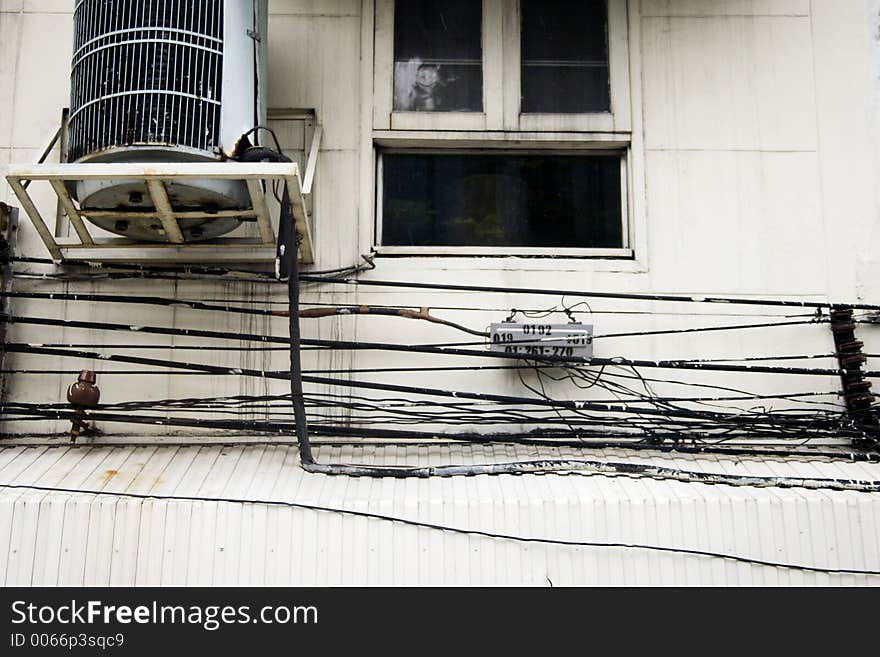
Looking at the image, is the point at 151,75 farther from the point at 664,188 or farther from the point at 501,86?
the point at 664,188

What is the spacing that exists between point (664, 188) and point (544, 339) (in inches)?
62.7

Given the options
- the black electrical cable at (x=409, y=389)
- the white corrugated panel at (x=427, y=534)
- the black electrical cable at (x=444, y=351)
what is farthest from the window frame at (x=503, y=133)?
the white corrugated panel at (x=427, y=534)

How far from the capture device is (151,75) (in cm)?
513

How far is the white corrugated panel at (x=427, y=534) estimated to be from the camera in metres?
4.64

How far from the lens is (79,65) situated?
211 inches

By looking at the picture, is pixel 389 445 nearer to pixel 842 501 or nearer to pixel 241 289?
pixel 241 289

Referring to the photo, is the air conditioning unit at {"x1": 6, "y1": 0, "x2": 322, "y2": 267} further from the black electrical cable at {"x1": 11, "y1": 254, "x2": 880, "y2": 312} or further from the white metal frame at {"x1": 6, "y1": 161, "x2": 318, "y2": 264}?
the black electrical cable at {"x1": 11, "y1": 254, "x2": 880, "y2": 312}

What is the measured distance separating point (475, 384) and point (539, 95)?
234cm

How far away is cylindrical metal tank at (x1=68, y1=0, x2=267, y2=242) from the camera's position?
5070 millimetres

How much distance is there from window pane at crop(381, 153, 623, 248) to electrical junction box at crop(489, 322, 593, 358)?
77cm

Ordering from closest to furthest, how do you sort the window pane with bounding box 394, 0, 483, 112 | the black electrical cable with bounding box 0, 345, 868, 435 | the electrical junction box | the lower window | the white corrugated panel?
the white corrugated panel
the black electrical cable with bounding box 0, 345, 868, 435
the electrical junction box
the lower window
the window pane with bounding box 394, 0, 483, 112

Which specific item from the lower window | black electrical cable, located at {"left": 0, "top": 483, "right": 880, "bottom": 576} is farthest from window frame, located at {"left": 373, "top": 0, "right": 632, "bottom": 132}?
black electrical cable, located at {"left": 0, "top": 483, "right": 880, "bottom": 576}

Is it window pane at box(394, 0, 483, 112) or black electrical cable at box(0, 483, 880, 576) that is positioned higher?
window pane at box(394, 0, 483, 112)

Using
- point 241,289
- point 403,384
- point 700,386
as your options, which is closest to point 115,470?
point 241,289
